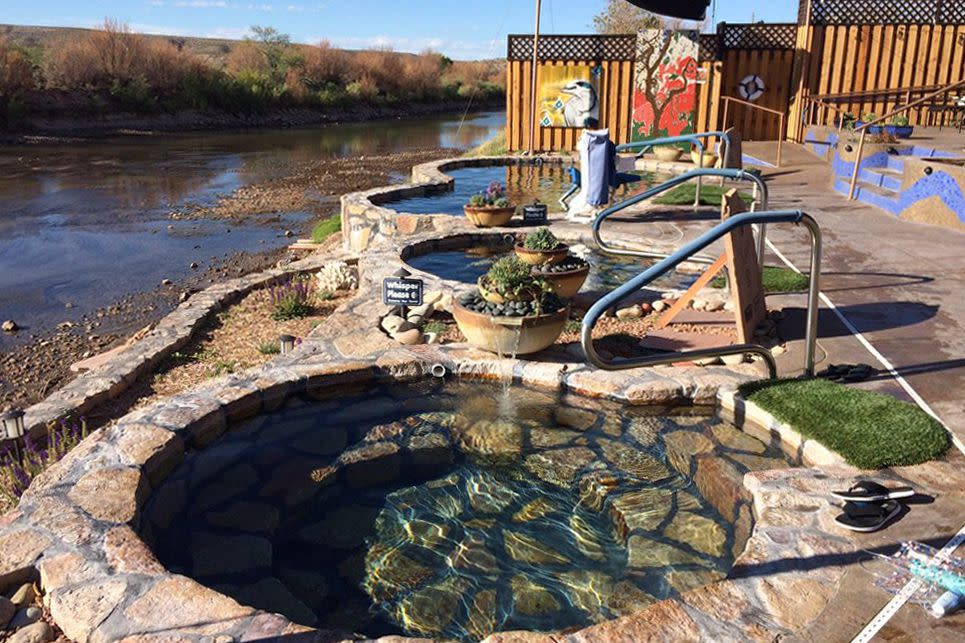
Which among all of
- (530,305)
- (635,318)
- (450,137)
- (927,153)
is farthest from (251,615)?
(450,137)

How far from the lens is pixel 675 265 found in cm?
407

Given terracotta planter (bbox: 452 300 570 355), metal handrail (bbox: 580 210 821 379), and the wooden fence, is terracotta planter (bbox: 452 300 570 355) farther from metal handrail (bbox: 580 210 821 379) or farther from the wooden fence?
the wooden fence

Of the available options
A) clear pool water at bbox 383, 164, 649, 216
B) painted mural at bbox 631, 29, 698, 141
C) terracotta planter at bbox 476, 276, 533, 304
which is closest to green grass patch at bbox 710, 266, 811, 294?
terracotta planter at bbox 476, 276, 533, 304

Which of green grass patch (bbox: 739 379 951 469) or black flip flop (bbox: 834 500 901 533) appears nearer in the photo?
black flip flop (bbox: 834 500 901 533)

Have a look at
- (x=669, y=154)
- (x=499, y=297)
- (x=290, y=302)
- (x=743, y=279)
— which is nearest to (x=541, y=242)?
(x=499, y=297)

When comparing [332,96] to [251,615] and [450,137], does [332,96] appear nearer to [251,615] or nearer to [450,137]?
[450,137]

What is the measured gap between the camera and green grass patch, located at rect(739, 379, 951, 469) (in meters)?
3.73

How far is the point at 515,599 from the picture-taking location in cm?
323

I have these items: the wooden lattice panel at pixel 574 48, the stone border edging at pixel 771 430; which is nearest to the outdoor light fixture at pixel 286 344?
the stone border edging at pixel 771 430

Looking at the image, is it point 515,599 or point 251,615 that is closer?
point 251,615

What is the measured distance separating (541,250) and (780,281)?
2094mm

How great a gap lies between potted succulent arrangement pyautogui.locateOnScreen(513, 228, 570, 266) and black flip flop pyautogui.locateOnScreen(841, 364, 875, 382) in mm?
2817

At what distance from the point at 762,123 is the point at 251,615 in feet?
55.5

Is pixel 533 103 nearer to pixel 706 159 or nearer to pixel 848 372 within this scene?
pixel 706 159
